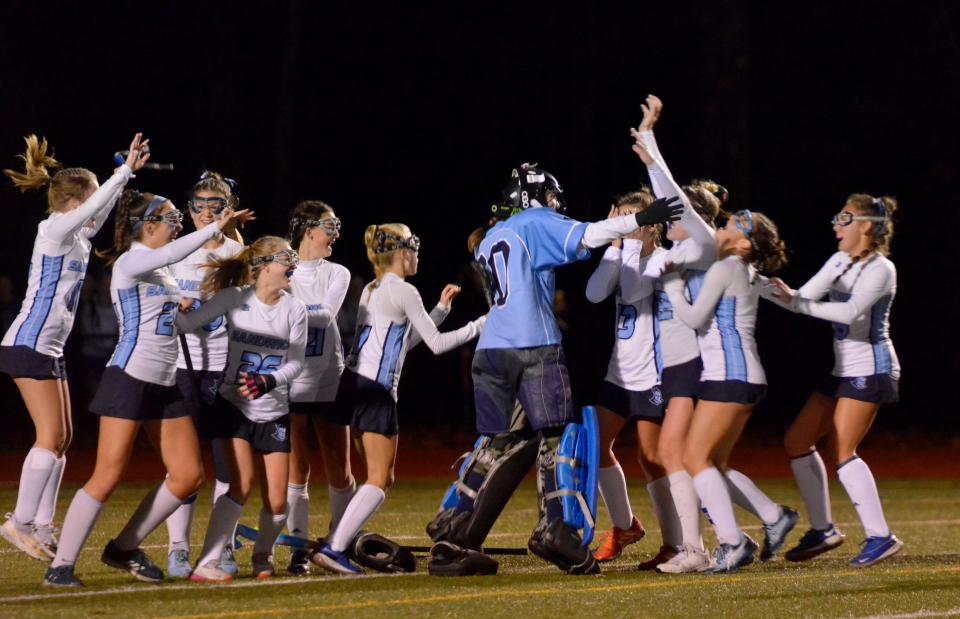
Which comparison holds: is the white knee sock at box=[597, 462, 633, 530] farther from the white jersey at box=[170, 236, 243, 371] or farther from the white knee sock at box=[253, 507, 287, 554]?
the white jersey at box=[170, 236, 243, 371]

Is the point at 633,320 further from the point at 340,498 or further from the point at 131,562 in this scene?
the point at 131,562

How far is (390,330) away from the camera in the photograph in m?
8.60

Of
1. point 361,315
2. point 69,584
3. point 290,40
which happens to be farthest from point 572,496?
point 290,40

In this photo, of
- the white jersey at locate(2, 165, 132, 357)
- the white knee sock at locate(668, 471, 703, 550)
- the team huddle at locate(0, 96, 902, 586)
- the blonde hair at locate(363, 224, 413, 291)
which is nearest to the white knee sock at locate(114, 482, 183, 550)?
the team huddle at locate(0, 96, 902, 586)

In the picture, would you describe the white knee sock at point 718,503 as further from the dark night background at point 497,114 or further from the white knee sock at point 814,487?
the dark night background at point 497,114

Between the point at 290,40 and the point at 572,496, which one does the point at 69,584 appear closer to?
the point at 572,496

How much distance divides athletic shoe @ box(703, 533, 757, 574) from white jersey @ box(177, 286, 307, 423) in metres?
2.38

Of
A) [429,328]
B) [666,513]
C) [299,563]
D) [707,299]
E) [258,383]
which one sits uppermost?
[707,299]

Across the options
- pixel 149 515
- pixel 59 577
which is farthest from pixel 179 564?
pixel 59 577

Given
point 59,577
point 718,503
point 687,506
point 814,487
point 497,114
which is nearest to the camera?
point 59,577

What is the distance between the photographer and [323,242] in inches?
348

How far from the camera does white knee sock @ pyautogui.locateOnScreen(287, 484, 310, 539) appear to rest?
8.66 m

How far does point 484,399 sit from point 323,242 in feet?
4.72

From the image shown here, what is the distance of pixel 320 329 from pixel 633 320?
1.75m
